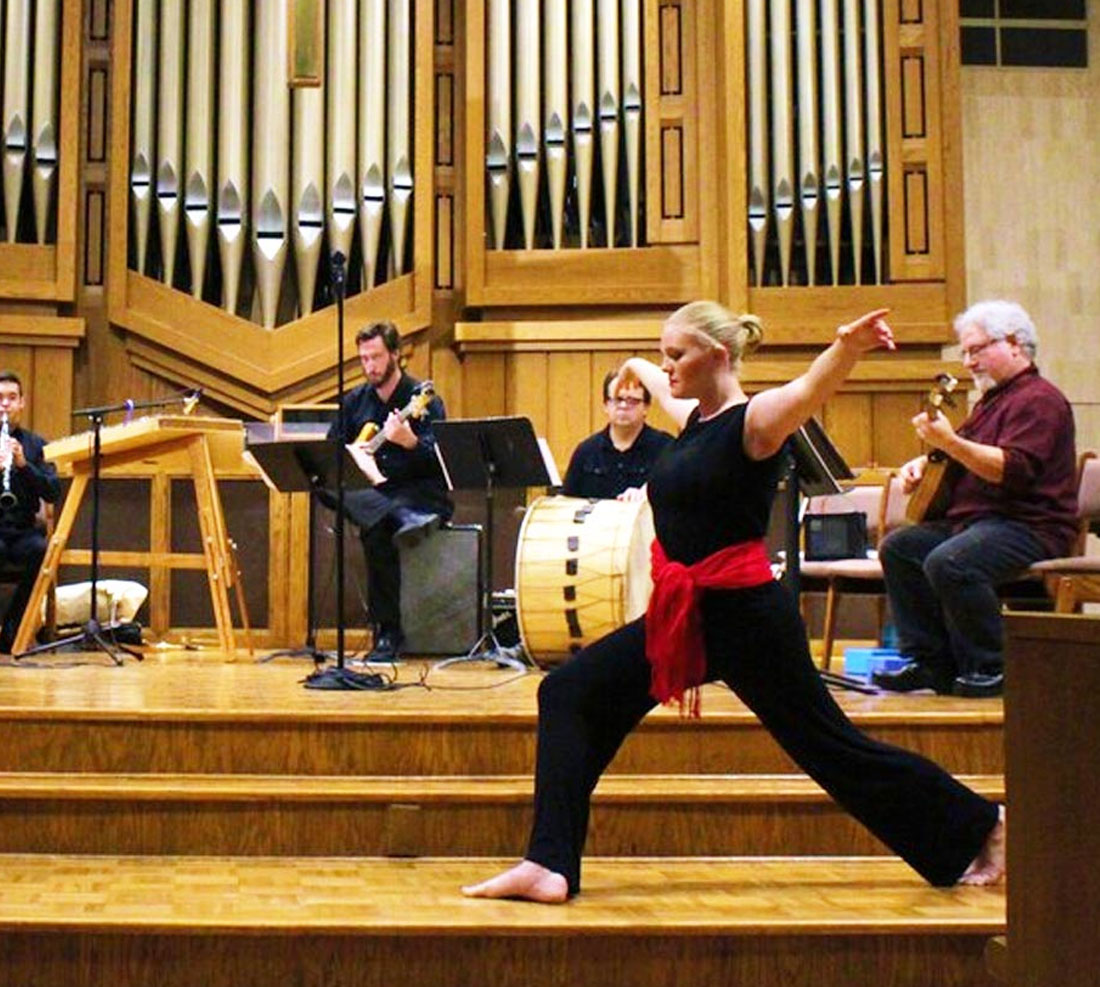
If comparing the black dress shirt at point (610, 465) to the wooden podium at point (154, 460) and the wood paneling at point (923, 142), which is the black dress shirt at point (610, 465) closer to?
the wooden podium at point (154, 460)

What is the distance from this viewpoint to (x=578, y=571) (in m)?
6.06

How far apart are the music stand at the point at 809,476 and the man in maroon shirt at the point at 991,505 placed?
24 cm

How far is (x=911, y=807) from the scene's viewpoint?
3.62 metres

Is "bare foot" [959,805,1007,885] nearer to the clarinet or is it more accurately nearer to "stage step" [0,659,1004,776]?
"stage step" [0,659,1004,776]

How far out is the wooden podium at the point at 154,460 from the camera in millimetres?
6801

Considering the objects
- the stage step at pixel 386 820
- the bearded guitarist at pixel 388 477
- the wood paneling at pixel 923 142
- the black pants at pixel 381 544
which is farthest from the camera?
the wood paneling at pixel 923 142

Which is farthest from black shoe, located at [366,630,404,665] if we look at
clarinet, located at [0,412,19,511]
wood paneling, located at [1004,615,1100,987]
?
wood paneling, located at [1004,615,1100,987]

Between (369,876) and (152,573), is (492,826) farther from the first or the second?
(152,573)

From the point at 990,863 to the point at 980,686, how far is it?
4.95 ft

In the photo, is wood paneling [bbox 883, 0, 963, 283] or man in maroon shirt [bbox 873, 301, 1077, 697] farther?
wood paneling [bbox 883, 0, 963, 283]

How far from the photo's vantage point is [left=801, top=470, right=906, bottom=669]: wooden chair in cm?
614

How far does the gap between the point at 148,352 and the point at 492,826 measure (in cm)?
478

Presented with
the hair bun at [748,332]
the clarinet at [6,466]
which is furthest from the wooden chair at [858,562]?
the clarinet at [6,466]

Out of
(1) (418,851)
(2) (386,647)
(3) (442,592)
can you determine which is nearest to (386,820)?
(1) (418,851)
